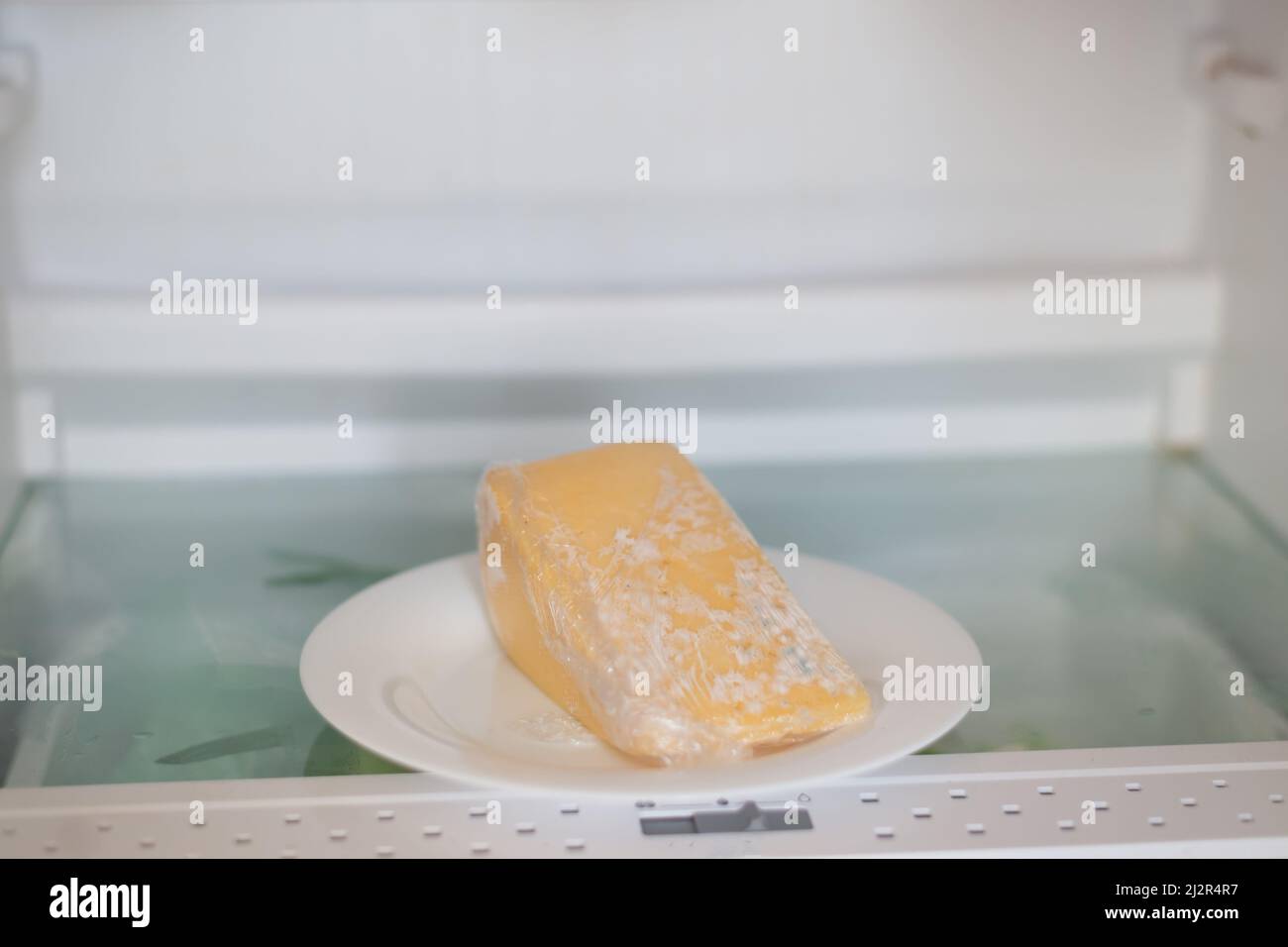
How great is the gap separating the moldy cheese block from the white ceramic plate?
0.02 meters

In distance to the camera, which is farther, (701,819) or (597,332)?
(597,332)

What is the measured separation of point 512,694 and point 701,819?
0.58 ft

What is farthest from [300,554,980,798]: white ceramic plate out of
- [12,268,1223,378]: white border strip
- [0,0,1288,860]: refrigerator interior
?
[12,268,1223,378]: white border strip

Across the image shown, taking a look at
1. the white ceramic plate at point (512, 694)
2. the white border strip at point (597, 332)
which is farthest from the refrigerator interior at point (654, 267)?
the white ceramic plate at point (512, 694)

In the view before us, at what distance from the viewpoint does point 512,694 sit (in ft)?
2.70

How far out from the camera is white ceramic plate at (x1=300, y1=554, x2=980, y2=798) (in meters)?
0.66

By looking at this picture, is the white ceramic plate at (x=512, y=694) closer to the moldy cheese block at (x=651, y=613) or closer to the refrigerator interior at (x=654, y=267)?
the moldy cheese block at (x=651, y=613)

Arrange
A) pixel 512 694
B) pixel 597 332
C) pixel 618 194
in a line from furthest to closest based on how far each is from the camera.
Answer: pixel 618 194
pixel 597 332
pixel 512 694

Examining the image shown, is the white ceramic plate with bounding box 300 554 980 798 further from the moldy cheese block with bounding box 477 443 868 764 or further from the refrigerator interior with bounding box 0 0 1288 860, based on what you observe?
the refrigerator interior with bounding box 0 0 1288 860

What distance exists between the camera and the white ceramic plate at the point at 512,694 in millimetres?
663

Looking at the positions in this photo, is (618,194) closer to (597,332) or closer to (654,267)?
(654,267)

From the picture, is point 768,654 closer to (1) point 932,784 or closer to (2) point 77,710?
(1) point 932,784

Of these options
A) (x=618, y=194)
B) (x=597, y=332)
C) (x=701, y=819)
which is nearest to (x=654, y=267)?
(x=618, y=194)

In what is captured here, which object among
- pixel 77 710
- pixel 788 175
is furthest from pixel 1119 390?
pixel 77 710
